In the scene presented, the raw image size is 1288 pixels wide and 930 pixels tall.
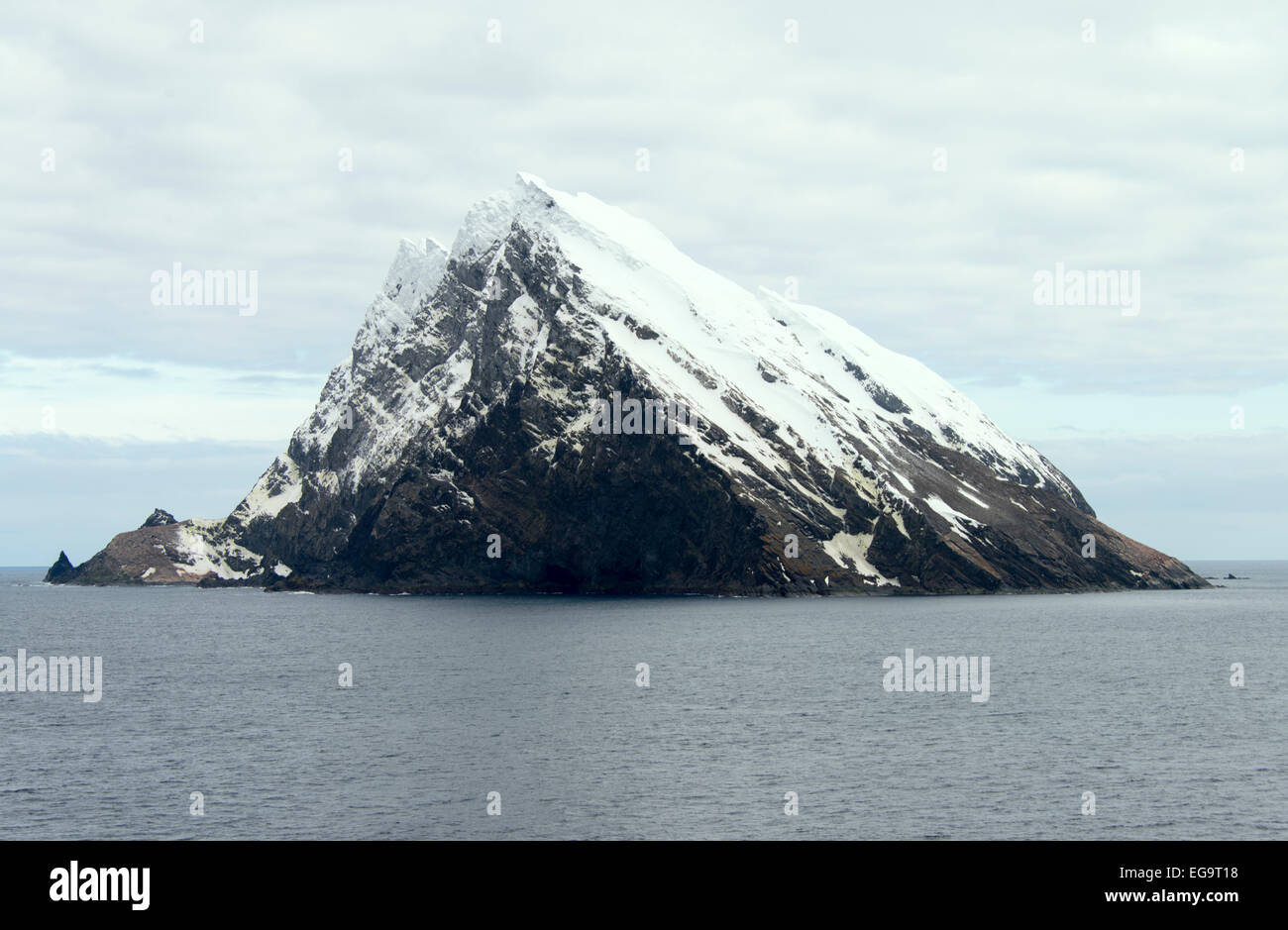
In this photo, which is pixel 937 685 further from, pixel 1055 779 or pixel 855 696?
pixel 1055 779

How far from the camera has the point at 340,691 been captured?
10806 cm

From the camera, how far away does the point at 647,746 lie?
80750 mm

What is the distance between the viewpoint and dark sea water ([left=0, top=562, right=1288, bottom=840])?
61.6 meters

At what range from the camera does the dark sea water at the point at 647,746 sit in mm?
61625

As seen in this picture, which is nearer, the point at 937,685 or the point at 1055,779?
the point at 1055,779

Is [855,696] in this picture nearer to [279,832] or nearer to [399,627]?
[279,832]

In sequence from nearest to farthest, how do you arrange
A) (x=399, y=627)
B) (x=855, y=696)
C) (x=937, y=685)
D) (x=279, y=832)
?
(x=279, y=832) < (x=855, y=696) < (x=937, y=685) < (x=399, y=627)
